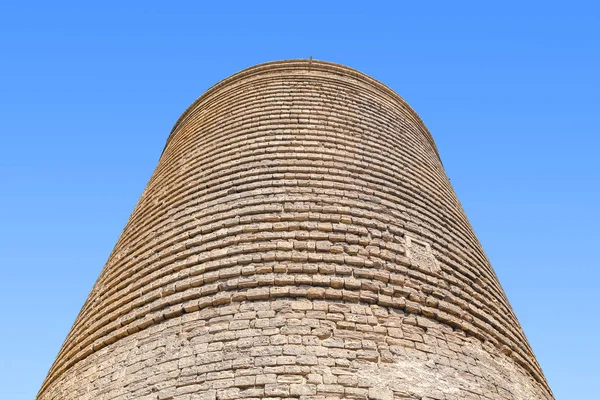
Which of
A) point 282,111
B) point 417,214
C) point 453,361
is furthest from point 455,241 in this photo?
point 282,111

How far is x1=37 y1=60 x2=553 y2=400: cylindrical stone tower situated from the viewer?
3.79 metres

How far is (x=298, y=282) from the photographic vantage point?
168 inches

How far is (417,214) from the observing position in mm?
5449

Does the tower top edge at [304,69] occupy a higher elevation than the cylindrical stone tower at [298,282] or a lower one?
higher

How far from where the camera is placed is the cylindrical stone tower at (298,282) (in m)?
3.79

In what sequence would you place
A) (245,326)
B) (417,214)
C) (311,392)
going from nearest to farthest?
(311,392) < (245,326) < (417,214)

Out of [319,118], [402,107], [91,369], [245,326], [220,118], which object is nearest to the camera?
[245,326]

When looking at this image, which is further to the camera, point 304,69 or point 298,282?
point 304,69

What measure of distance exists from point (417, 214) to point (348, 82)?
2.47 meters

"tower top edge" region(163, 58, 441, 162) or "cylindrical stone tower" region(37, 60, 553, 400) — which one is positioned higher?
"tower top edge" region(163, 58, 441, 162)

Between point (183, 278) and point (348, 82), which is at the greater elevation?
point (348, 82)

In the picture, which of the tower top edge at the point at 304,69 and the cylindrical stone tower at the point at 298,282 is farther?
the tower top edge at the point at 304,69

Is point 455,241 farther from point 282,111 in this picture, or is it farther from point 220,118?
point 220,118

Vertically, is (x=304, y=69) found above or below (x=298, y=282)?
above
